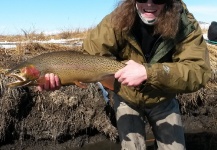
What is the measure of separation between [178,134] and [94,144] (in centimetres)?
293

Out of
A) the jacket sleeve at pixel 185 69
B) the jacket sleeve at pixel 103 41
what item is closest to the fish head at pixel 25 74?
the jacket sleeve at pixel 103 41

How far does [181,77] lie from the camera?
3434 millimetres

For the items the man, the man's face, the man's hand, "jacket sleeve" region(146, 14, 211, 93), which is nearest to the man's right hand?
the man

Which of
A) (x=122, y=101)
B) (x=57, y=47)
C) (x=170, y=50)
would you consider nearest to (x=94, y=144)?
(x=57, y=47)

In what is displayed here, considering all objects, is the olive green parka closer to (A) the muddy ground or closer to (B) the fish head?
(B) the fish head

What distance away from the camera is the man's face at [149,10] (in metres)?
3.62

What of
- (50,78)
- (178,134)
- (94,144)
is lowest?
(94,144)

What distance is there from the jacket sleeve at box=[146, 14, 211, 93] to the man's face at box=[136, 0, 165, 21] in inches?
15.0

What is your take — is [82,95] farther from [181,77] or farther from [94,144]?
[181,77]

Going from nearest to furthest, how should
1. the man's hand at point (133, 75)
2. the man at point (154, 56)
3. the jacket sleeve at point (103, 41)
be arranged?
the man's hand at point (133, 75) < the man at point (154, 56) < the jacket sleeve at point (103, 41)

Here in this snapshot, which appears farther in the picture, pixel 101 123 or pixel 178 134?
pixel 101 123

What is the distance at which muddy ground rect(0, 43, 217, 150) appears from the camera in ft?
20.7

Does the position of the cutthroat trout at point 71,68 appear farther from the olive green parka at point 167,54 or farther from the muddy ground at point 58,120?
the muddy ground at point 58,120

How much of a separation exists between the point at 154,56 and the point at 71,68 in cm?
86
